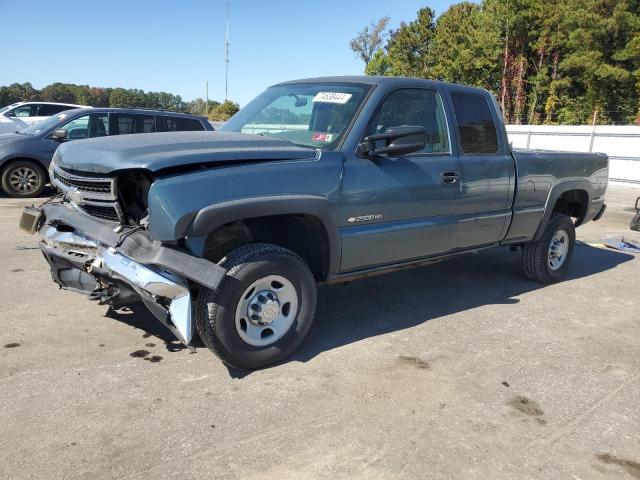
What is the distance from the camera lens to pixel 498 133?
5.08m

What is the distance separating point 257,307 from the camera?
3.47 m

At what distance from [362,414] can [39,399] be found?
1808 millimetres

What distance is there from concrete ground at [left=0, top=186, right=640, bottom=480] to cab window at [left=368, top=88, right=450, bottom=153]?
1.50 meters

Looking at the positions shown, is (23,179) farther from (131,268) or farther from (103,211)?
(131,268)

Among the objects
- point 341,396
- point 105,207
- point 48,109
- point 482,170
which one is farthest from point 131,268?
point 48,109

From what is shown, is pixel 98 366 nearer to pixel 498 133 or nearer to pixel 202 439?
pixel 202 439

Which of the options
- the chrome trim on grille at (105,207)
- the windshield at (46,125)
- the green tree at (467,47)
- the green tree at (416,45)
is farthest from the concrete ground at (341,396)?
the green tree at (416,45)

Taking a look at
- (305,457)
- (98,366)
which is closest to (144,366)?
(98,366)

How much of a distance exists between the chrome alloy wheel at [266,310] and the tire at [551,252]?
3.26 metres

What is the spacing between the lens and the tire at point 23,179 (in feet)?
32.1

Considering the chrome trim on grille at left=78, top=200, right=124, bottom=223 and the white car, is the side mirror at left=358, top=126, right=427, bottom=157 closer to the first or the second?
the chrome trim on grille at left=78, top=200, right=124, bottom=223

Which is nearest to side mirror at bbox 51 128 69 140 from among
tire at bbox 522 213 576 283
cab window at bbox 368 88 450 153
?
cab window at bbox 368 88 450 153

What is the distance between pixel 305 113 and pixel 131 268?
1.86 metres

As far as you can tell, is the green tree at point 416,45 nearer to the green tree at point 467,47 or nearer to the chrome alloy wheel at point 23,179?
the green tree at point 467,47
